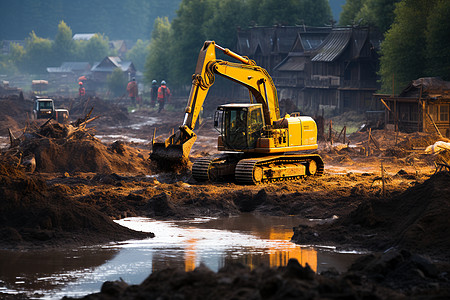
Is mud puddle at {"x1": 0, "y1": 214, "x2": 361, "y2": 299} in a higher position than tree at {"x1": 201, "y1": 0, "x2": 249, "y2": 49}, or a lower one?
lower

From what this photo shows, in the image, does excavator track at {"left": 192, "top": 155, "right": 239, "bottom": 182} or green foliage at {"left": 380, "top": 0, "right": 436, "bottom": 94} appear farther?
green foliage at {"left": 380, "top": 0, "right": 436, "bottom": 94}

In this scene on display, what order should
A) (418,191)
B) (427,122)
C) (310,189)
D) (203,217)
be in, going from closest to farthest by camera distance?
(418,191)
(203,217)
(310,189)
(427,122)

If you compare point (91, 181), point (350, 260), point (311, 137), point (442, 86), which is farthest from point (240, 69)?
point (442, 86)

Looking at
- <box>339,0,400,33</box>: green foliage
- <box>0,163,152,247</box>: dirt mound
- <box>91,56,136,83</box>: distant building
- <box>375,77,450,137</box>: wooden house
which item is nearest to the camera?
<box>0,163,152,247</box>: dirt mound

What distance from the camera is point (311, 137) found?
27281 millimetres

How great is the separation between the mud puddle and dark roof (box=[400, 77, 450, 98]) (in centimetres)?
2292

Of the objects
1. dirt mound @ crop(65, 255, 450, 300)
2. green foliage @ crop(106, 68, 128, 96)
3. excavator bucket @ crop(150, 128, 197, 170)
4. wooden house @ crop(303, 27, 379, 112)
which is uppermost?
green foliage @ crop(106, 68, 128, 96)

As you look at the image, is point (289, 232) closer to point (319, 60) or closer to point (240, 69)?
point (240, 69)

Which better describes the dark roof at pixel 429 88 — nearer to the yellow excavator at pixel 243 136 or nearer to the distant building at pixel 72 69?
the yellow excavator at pixel 243 136

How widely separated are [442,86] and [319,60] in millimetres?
24614

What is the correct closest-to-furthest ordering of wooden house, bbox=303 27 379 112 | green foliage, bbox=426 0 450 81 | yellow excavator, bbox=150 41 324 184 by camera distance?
yellow excavator, bbox=150 41 324 184, green foliage, bbox=426 0 450 81, wooden house, bbox=303 27 379 112

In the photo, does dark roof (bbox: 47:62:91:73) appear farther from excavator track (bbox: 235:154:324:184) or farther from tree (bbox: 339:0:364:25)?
excavator track (bbox: 235:154:324:184)

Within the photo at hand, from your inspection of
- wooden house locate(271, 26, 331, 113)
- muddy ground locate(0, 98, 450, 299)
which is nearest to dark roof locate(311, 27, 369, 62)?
wooden house locate(271, 26, 331, 113)

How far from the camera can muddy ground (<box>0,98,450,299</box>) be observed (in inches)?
430
